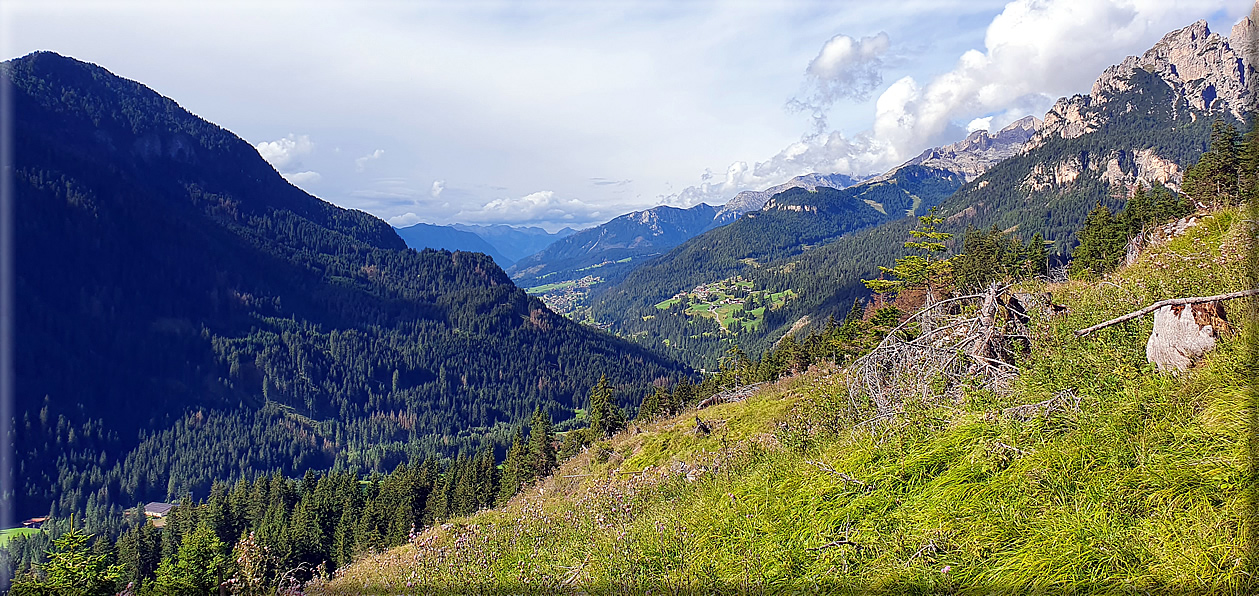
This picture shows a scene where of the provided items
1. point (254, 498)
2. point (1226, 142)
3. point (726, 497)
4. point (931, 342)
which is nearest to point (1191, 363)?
point (931, 342)

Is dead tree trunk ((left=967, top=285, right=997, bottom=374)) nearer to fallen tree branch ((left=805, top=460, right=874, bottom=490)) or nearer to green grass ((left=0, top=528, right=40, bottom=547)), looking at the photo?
fallen tree branch ((left=805, top=460, right=874, bottom=490))

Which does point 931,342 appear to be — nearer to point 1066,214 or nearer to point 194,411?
point 194,411

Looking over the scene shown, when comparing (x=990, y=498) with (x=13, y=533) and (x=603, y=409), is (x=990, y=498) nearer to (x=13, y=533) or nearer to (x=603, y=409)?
(x=603, y=409)

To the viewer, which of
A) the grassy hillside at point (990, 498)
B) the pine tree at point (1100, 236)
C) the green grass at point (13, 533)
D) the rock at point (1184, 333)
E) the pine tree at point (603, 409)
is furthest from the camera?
the green grass at point (13, 533)

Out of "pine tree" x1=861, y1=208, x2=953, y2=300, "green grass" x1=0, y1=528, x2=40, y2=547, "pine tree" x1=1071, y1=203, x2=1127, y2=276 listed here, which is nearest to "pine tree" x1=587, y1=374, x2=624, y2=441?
"pine tree" x1=861, y1=208, x2=953, y2=300

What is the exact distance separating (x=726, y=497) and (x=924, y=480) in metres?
2.07

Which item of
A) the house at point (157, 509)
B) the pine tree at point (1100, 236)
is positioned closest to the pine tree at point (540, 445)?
the pine tree at point (1100, 236)

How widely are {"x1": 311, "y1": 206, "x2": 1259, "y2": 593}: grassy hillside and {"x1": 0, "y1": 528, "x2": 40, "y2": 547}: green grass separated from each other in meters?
156

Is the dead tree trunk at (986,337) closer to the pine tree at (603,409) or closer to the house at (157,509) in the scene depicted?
the pine tree at (603,409)

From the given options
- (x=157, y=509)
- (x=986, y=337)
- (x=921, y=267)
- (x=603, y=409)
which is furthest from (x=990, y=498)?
(x=157, y=509)

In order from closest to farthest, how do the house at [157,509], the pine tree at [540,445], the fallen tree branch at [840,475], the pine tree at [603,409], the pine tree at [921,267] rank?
the fallen tree branch at [840,475] < the pine tree at [921,267] < the pine tree at [540,445] < the pine tree at [603,409] < the house at [157,509]

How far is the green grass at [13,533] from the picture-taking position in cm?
10371

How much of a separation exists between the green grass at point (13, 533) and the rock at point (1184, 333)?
16062 centimetres

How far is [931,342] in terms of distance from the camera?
6.80 metres
